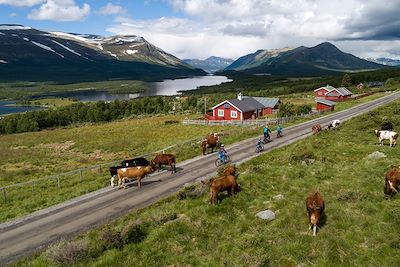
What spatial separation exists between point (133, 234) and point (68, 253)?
2.61 m

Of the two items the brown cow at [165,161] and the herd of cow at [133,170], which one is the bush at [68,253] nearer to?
the herd of cow at [133,170]

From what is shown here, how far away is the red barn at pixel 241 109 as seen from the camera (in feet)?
244

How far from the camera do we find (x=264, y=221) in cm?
1608

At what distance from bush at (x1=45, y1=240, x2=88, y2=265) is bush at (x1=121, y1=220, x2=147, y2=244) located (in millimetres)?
1540

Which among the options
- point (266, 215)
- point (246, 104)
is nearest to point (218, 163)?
point (266, 215)

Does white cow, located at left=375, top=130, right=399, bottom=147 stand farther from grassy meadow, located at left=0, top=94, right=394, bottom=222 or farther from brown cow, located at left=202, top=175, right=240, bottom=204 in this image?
grassy meadow, located at left=0, top=94, right=394, bottom=222

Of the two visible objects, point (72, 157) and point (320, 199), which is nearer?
point (320, 199)

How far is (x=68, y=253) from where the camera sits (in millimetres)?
13867

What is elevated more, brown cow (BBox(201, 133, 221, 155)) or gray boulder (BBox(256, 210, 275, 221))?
gray boulder (BBox(256, 210, 275, 221))

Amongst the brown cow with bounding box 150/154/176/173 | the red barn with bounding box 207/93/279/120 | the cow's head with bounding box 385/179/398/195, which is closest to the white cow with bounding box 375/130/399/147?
the cow's head with bounding box 385/179/398/195

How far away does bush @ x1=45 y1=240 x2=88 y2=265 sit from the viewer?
1377 centimetres

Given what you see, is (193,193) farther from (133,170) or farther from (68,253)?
(68,253)

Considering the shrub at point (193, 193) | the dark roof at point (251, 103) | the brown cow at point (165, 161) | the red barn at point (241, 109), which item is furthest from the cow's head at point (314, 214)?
the dark roof at point (251, 103)

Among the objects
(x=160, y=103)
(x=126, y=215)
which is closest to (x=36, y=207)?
(x=126, y=215)
